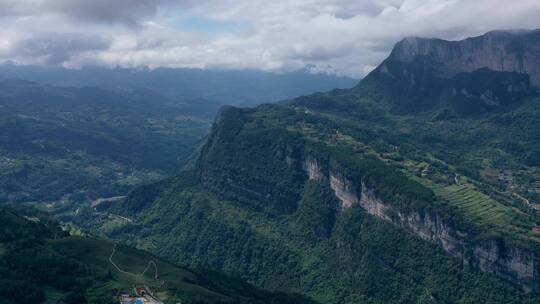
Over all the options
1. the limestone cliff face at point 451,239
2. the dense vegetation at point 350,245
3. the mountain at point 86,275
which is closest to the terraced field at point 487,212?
the dense vegetation at point 350,245

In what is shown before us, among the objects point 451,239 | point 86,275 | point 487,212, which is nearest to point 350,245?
point 451,239

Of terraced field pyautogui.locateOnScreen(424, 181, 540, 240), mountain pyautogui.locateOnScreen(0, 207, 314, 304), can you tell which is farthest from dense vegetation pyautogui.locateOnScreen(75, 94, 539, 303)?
mountain pyautogui.locateOnScreen(0, 207, 314, 304)

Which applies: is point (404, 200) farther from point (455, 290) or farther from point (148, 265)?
point (148, 265)

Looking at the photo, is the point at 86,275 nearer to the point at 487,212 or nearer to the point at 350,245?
the point at 350,245

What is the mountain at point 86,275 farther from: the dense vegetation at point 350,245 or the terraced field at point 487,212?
the terraced field at point 487,212

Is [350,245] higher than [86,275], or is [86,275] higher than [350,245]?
[86,275]
